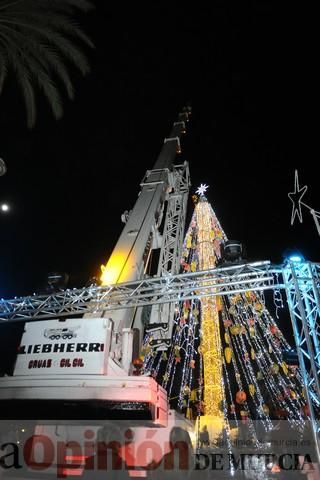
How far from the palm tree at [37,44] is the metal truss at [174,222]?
5.74 meters

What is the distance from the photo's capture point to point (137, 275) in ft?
34.1

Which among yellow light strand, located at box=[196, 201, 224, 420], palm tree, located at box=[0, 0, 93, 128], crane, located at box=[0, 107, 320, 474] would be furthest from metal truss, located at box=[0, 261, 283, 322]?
yellow light strand, located at box=[196, 201, 224, 420]

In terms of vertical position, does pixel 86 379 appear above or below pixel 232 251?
below

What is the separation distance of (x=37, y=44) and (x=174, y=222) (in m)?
7.56

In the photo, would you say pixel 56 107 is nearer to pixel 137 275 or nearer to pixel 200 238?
pixel 137 275

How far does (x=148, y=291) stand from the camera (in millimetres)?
10117

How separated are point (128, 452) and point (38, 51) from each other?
34.7 feet

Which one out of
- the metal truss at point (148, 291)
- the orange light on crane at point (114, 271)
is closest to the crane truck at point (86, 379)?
the orange light on crane at point (114, 271)

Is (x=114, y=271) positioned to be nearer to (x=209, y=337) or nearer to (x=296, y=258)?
(x=296, y=258)

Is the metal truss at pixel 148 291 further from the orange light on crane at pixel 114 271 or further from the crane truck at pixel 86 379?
the orange light on crane at pixel 114 271

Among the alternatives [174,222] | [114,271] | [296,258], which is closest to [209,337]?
[174,222]

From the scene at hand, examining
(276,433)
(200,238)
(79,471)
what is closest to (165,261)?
(79,471)

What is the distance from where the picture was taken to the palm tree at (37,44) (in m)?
9.23

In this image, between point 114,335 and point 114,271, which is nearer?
point 114,335
